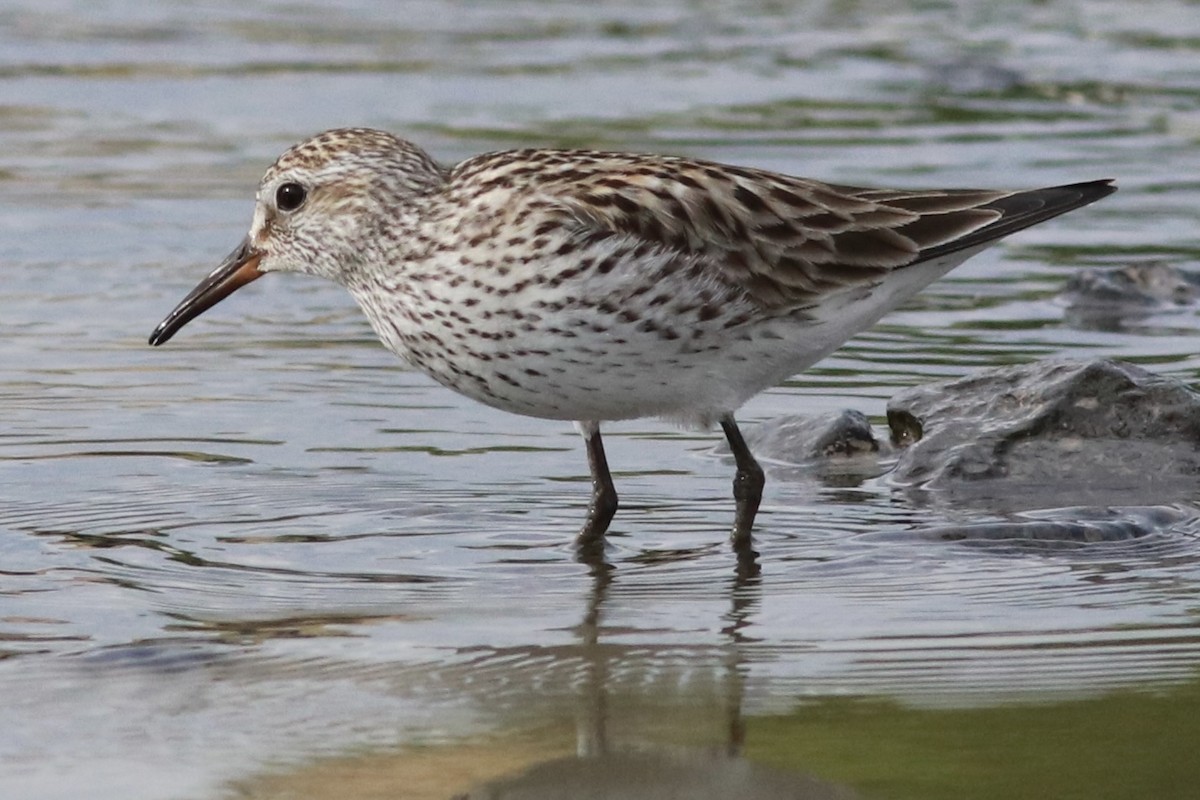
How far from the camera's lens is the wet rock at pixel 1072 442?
871cm

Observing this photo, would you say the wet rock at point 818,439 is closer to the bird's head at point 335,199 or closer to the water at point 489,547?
the water at point 489,547

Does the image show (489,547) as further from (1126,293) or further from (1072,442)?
(1126,293)

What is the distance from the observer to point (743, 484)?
8.33 m

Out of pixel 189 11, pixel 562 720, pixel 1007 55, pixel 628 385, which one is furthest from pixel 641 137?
pixel 562 720

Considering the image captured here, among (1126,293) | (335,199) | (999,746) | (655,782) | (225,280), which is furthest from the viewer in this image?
(1126,293)

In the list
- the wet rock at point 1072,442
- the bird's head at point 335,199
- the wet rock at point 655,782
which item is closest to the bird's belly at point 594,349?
the bird's head at point 335,199

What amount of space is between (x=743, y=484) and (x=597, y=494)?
554 millimetres

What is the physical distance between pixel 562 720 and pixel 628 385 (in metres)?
2.06

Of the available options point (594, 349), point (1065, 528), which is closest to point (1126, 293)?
point (1065, 528)

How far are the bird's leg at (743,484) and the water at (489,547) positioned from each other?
100 millimetres

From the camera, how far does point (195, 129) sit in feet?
53.5

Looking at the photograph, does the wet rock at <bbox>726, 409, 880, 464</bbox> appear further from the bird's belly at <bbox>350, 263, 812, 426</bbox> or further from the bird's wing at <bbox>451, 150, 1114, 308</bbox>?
the bird's belly at <bbox>350, 263, 812, 426</bbox>

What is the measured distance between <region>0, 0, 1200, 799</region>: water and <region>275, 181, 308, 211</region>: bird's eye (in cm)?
110

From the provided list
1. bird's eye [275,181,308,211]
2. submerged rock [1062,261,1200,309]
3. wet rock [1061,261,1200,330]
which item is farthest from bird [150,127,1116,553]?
submerged rock [1062,261,1200,309]
